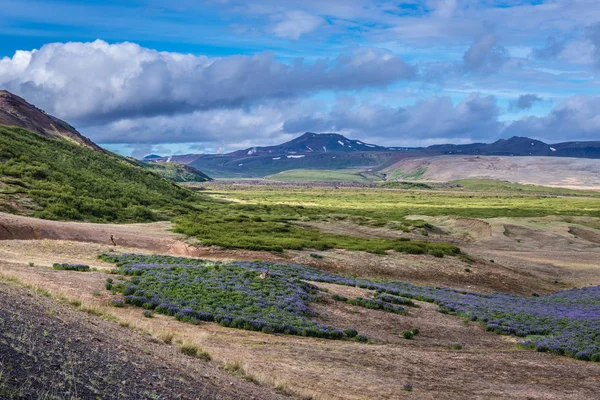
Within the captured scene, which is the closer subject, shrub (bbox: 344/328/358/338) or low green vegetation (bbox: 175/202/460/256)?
shrub (bbox: 344/328/358/338)

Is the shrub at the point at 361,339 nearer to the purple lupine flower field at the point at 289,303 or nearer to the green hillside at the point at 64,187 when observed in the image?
the purple lupine flower field at the point at 289,303

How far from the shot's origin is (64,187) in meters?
70.2

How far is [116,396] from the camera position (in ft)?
36.5

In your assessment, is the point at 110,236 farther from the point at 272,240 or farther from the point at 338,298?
the point at 338,298

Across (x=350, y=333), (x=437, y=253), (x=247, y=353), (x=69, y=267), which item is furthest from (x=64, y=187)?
(x=247, y=353)

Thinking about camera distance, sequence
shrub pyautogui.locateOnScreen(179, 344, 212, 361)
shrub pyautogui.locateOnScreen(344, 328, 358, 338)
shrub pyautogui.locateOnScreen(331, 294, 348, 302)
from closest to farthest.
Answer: shrub pyautogui.locateOnScreen(179, 344, 212, 361) → shrub pyautogui.locateOnScreen(344, 328, 358, 338) → shrub pyautogui.locateOnScreen(331, 294, 348, 302)

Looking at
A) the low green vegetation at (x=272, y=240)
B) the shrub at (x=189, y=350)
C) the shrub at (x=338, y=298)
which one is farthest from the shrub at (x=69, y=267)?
the low green vegetation at (x=272, y=240)

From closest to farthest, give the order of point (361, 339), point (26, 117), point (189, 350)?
point (189, 350) → point (361, 339) → point (26, 117)

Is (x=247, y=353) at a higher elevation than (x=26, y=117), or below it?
below

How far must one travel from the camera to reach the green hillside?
6006 centimetres

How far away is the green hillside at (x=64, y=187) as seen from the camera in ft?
197

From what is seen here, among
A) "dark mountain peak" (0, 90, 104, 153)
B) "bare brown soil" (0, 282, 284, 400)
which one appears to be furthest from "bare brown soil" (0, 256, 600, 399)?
"dark mountain peak" (0, 90, 104, 153)

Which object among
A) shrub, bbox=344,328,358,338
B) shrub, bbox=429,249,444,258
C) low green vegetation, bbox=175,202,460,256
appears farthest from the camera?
shrub, bbox=429,249,444,258

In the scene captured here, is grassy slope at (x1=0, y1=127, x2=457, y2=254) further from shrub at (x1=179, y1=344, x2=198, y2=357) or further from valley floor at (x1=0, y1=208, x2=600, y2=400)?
shrub at (x1=179, y1=344, x2=198, y2=357)
